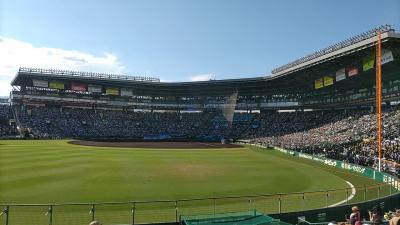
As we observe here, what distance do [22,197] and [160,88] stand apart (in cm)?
8465

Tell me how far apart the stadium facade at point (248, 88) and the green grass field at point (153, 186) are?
2742cm

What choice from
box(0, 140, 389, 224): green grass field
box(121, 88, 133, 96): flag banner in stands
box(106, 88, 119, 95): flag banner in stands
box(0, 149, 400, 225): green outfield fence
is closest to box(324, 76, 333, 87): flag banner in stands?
box(0, 140, 389, 224): green grass field

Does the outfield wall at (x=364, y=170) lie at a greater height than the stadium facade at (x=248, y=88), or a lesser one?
lesser

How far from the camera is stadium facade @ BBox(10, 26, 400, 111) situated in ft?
205

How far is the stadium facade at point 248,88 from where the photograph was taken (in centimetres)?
6238

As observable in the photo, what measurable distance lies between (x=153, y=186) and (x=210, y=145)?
50709 millimetres

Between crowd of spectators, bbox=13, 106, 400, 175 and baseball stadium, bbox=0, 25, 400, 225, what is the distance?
0.38 metres

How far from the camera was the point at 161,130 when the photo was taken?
104875mm

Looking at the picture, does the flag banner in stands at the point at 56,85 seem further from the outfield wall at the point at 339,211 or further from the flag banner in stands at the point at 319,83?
the outfield wall at the point at 339,211

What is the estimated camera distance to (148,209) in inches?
817

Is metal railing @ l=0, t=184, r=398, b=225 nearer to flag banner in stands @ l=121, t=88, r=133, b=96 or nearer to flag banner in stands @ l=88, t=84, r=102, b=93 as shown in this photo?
flag banner in stands @ l=88, t=84, r=102, b=93

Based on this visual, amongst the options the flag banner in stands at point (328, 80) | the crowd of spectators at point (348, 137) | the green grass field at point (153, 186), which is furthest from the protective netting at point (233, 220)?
the flag banner in stands at point (328, 80)

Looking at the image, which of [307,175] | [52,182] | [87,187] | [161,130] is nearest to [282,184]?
[307,175]

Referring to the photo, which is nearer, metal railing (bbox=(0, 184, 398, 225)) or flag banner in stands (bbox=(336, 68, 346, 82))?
metal railing (bbox=(0, 184, 398, 225))
